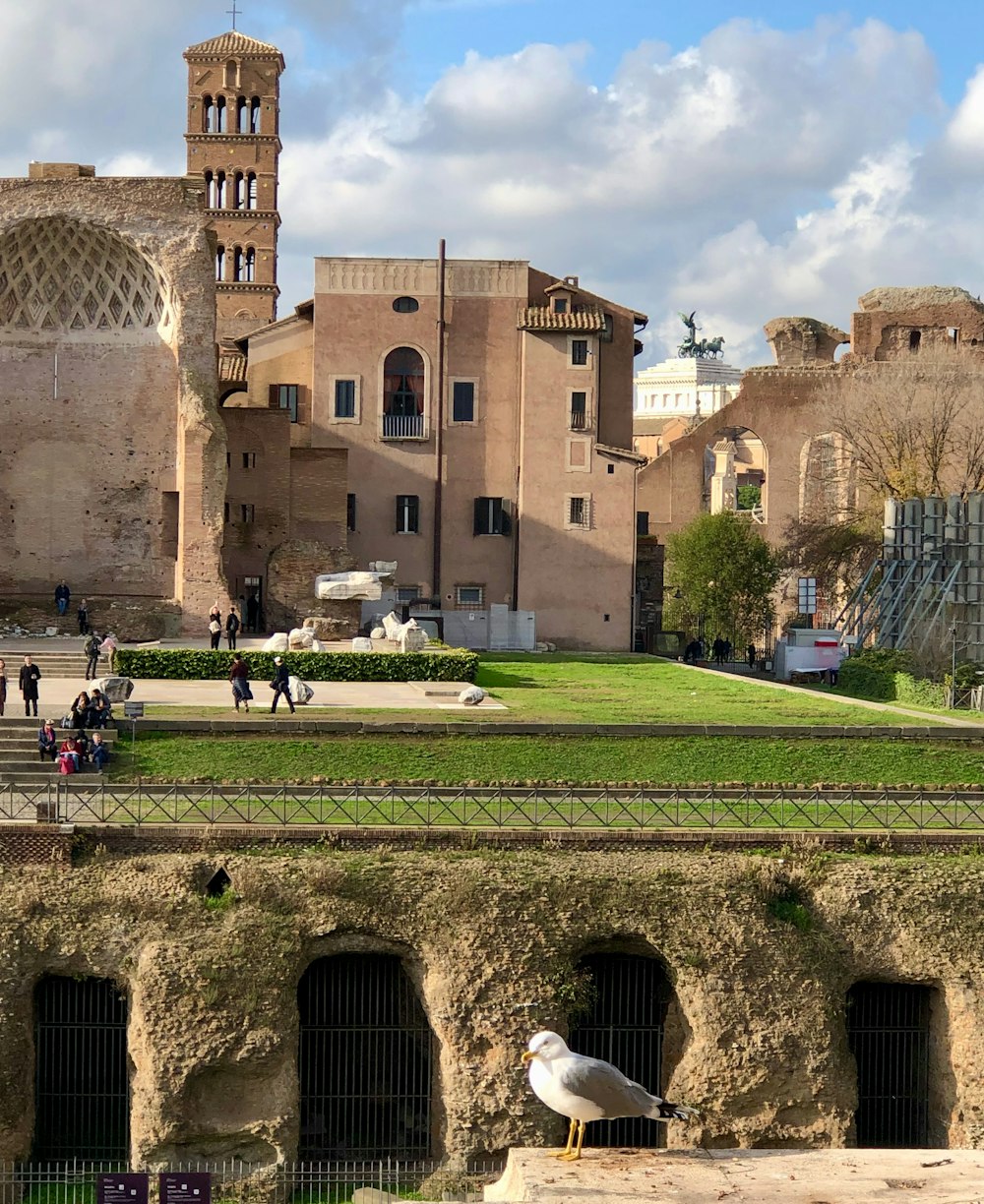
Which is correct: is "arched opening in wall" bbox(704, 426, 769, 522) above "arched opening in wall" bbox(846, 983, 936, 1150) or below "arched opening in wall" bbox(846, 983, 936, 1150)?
above

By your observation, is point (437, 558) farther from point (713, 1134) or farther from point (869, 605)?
point (713, 1134)

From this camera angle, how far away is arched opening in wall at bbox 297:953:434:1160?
2359 cm

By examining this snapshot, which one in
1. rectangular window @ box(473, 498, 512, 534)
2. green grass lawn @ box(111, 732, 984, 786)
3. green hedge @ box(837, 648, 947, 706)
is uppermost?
rectangular window @ box(473, 498, 512, 534)

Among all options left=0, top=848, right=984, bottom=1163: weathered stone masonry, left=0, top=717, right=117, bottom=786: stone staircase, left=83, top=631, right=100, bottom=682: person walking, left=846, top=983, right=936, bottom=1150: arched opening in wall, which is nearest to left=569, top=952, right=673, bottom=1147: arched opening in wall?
left=0, top=848, right=984, bottom=1163: weathered stone masonry

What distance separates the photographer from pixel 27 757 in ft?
91.1

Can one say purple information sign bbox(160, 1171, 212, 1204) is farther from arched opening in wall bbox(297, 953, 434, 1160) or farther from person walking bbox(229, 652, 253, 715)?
person walking bbox(229, 652, 253, 715)

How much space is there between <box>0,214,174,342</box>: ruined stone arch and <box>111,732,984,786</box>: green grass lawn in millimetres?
20059

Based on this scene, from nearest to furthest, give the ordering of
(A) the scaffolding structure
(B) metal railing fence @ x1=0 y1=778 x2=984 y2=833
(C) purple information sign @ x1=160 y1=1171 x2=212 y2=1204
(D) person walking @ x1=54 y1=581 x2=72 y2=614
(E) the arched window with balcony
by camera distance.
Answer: (C) purple information sign @ x1=160 y1=1171 x2=212 y2=1204 → (B) metal railing fence @ x1=0 y1=778 x2=984 y2=833 → (A) the scaffolding structure → (D) person walking @ x1=54 y1=581 x2=72 y2=614 → (E) the arched window with balcony

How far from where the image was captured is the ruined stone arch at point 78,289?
46.4 m

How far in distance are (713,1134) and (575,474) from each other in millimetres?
29633

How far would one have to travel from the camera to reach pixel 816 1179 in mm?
17891

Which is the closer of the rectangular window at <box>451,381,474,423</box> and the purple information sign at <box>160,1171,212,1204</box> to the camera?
the purple information sign at <box>160,1171,212,1204</box>

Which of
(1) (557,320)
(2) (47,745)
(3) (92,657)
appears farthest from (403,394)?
(2) (47,745)

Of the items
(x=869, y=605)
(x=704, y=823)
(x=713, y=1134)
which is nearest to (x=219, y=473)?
(x=869, y=605)
